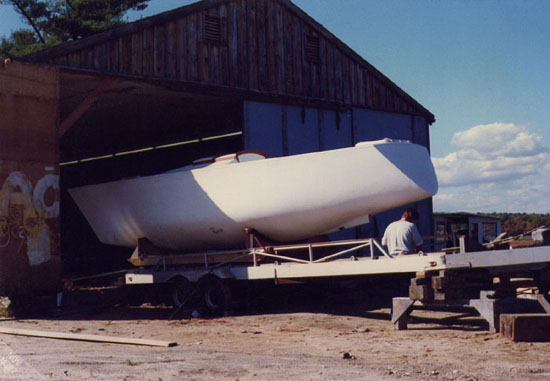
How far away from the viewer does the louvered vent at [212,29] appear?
14.5 m

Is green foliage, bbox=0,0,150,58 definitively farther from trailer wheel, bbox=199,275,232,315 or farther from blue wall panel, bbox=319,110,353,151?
trailer wheel, bbox=199,275,232,315

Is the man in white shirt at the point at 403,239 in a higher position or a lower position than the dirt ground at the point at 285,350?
higher

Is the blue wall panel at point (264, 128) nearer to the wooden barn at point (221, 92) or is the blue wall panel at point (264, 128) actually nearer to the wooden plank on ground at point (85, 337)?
the wooden barn at point (221, 92)

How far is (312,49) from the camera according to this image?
16.7m

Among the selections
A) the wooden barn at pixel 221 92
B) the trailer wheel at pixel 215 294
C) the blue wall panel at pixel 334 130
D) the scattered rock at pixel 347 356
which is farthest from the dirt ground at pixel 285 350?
the blue wall panel at pixel 334 130

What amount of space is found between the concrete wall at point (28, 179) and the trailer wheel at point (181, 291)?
2063mm

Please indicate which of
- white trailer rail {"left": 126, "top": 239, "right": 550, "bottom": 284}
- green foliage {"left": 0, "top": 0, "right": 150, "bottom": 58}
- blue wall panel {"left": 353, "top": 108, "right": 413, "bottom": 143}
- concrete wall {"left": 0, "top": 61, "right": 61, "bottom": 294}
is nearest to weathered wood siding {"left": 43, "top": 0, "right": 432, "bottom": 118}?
blue wall panel {"left": 353, "top": 108, "right": 413, "bottom": 143}

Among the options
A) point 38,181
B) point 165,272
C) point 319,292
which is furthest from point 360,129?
point 38,181

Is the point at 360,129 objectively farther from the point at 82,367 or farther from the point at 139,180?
the point at 82,367

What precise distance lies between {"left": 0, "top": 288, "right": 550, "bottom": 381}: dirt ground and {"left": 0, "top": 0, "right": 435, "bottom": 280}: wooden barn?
4.21 m

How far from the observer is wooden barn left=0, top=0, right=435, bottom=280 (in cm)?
1309

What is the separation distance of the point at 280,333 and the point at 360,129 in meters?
9.81

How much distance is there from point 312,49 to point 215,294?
821cm

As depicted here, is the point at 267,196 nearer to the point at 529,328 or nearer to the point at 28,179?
the point at 28,179
